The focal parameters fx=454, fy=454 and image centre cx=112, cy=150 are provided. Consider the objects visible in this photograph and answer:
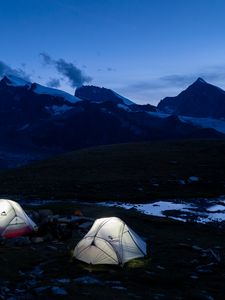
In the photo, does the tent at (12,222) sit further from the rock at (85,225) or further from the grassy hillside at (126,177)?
the grassy hillside at (126,177)

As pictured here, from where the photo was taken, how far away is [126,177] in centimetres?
7075

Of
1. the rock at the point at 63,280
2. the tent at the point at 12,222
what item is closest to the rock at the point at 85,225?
the tent at the point at 12,222

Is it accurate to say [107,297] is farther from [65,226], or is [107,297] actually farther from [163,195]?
[163,195]

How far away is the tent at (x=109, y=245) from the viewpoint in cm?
2108

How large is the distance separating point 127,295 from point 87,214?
21430 millimetres

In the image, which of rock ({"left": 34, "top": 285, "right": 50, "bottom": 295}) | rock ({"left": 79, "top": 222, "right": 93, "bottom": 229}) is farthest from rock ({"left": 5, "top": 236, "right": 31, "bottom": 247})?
rock ({"left": 34, "top": 285, "right": 50, "bottom": 295})

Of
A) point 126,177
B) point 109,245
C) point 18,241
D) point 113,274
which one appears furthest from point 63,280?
point 126,177

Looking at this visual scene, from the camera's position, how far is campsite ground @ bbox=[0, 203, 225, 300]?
1686cm

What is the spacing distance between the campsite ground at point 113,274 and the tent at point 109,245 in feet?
1.36

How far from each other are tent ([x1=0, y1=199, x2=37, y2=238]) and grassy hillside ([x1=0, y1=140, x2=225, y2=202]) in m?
25.7

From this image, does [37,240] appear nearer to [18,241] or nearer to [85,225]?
[18,241]

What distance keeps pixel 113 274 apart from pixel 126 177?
5110 centimetres

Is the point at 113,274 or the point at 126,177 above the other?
the point at 126,177

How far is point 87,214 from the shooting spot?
38.0 m
